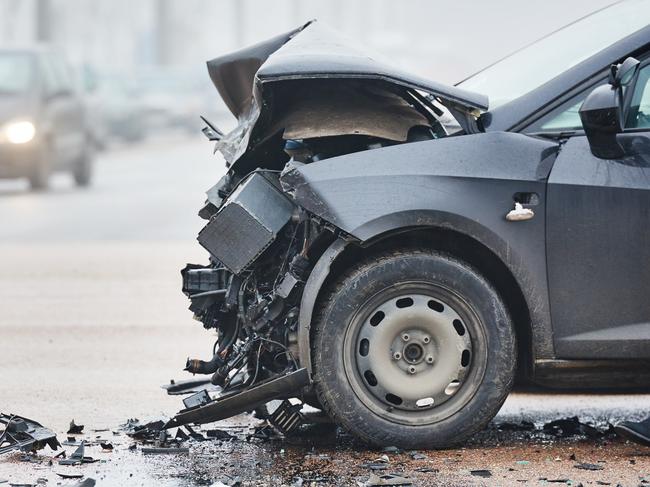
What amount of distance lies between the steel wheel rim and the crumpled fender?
0.25 metres

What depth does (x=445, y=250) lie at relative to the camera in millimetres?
5566

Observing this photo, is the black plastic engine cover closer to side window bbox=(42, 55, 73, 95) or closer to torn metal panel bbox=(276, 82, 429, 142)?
torn metal panel bbox=(276, 82, 429, 142)

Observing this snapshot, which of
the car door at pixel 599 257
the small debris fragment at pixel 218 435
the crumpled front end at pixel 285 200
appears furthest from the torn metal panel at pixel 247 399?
the car door at pixel 599 257

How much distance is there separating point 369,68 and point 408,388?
125 cm

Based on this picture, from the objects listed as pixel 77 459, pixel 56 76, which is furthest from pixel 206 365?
pixel 56 76

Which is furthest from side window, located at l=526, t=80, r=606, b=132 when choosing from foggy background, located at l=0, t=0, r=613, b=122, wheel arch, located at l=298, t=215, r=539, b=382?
foggy background, located at l=0, t=0, r=613, b=122

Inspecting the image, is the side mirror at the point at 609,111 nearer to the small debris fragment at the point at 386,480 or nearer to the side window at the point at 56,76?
the small debris fragment at the point at 386,480

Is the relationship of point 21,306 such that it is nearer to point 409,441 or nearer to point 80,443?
point 80,443

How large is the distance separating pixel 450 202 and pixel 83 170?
1870 centimetres

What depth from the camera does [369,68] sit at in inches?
213

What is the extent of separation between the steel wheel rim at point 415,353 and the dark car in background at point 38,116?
51.2 feet

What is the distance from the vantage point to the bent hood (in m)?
5.39

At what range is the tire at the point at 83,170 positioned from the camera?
23.2m

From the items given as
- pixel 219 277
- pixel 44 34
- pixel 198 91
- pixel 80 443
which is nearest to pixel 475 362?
pixel 219 277
